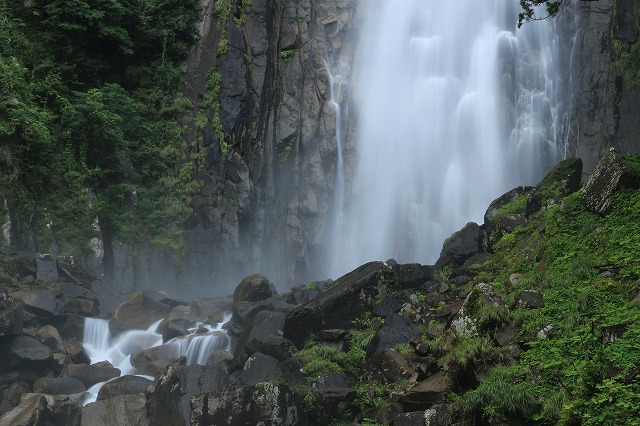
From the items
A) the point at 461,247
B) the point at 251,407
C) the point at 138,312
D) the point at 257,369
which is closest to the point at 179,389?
the point at 257,369

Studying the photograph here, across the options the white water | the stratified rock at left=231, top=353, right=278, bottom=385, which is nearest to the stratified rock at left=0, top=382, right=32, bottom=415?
the white water

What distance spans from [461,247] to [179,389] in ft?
25.7

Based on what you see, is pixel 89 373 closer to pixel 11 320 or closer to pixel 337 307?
pixel 11 320

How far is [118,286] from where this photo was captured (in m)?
20.6

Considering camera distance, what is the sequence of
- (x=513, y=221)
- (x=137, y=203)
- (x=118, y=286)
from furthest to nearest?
1. (x=137, y=203)
2. (x=118, y=286)
3. (x=513, y=221)

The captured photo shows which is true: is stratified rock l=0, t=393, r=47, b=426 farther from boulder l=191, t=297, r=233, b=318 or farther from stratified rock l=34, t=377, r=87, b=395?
boulder l=191, t=297, r=233, b=318

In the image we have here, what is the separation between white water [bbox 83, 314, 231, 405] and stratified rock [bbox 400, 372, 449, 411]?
810 centimetres

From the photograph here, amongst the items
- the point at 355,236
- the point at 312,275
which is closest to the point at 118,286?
the point at 312,275

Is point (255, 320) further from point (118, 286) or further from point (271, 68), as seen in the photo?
point (271, 68)

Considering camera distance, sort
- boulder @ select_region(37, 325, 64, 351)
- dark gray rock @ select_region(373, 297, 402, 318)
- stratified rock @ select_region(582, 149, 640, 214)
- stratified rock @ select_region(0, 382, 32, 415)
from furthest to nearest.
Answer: boulder @ select_region(37, 325, 64, 351) < stratified rock @ select_region(0, 382, 32, 415) < dark gray rock @ select_region(373, 297, 402, 318) < stratified rock @ select_region(582, 149, 640, 214)

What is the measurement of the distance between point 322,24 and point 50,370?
76.7 ft

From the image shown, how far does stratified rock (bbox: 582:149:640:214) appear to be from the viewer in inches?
353

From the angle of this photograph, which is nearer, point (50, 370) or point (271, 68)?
point (50, 370)

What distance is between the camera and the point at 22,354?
1375cm
